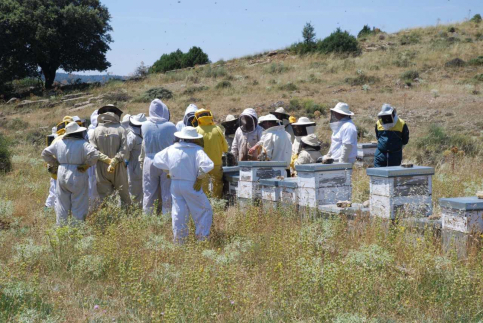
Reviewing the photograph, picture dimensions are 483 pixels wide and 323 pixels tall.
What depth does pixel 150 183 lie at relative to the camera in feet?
29.0

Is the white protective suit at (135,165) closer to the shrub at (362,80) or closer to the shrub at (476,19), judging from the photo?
the shrub at (362,80)

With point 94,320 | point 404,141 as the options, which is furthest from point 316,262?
point 404,141

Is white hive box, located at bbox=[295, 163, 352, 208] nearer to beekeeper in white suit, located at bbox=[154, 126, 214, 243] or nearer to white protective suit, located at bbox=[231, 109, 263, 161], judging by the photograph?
beekeeper in white suit, located at bbox=[154, 126, 214, 243]

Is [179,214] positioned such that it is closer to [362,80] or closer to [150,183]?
[150,183]

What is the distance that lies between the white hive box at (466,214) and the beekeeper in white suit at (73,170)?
5271 millimetres

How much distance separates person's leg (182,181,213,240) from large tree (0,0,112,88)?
102ft

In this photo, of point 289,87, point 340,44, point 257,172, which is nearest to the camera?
point 257,172

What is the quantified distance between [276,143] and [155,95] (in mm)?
20280

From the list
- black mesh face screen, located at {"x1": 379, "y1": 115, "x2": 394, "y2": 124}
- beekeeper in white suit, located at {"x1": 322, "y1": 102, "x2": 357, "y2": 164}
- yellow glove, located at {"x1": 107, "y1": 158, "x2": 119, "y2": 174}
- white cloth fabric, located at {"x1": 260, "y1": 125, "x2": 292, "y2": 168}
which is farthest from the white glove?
yellow glove, located at {"x1": 107, "y1": 158, "x2": 119, "y2": 174}

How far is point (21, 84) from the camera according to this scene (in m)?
37.9

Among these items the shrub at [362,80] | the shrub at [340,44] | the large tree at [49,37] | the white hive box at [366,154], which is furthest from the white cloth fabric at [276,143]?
the large tree at [49,37]

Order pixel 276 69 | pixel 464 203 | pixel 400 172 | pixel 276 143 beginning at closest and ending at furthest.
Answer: pixel 464 203, pixel 400 172, pixel 276 143, pixel 276 69

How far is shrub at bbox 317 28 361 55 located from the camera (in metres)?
36.5

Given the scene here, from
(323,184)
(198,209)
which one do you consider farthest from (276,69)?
(198,209)
